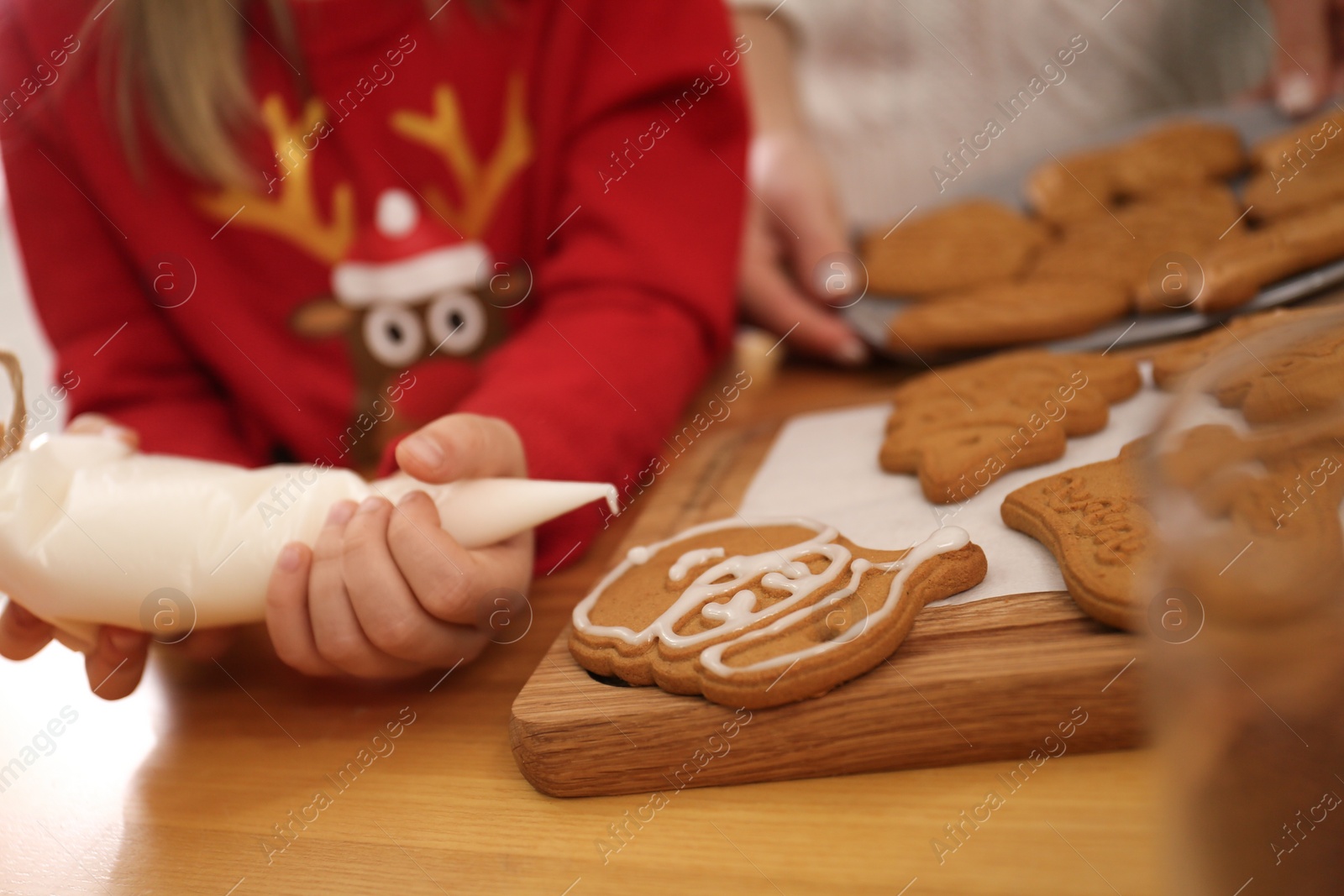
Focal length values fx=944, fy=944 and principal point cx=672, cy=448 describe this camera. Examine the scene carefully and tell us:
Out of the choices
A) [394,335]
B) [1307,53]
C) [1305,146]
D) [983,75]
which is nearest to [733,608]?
[394,335]

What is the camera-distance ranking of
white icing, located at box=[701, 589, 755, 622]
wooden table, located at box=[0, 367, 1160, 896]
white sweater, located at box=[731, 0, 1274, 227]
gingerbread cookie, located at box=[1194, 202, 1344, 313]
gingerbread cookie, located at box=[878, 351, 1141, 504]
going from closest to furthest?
wooden table, located at box=[0, 367, 1160, 896] < white icing, located at box=[701, 589, 755, 622] < gingerbread cookie, located at box=[878, 351, 1141, 504] < gingerbread cookie, located at box=[1194, 202, 1344, 313] < white sweater, located at box=[731, 0, 1274, 227]

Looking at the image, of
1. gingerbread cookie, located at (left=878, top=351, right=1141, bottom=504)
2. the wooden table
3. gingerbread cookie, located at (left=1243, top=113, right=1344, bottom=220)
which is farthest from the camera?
gingerbread cookie, located at (left=1243, top=113, right=1344, bottom=220)

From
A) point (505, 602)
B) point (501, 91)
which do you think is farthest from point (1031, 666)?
point (501, 91)

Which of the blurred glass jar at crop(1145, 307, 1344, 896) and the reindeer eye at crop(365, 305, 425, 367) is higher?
the reindeer eye at crop(365, 305, 425, 367)

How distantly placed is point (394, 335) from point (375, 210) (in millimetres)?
129

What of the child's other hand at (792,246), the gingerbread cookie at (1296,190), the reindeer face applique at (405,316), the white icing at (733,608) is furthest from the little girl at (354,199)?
the gingerbread cookie at (1296,190)

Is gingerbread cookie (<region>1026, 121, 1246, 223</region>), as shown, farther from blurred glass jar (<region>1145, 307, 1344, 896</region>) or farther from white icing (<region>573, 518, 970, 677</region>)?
blurred glass jar (<region>1145, 307, 1344, 896</region>)

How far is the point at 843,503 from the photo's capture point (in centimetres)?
67

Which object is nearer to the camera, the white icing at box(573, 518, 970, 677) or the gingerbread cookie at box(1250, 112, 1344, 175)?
the white icing at box(573, 518, 970, 677)

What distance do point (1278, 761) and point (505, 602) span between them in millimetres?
438

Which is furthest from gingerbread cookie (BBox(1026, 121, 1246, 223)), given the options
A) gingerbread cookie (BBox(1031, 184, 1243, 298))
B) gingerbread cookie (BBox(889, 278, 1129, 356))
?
gingerbread cookie (BBox(889, 278, 1129, 356))

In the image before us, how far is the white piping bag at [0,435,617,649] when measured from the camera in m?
0.52

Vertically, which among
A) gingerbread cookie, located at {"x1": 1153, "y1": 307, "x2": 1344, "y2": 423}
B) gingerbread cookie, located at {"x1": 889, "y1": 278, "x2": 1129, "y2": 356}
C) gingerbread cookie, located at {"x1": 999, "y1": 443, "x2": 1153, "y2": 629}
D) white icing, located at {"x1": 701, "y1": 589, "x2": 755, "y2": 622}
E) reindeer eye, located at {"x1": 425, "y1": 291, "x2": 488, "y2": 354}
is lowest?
gingerbread cookie, located at {"x1": 889, "y1": 278, "x2": 1129, "y2": 356}

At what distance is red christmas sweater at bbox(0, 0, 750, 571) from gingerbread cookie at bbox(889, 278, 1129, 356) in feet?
0.66
